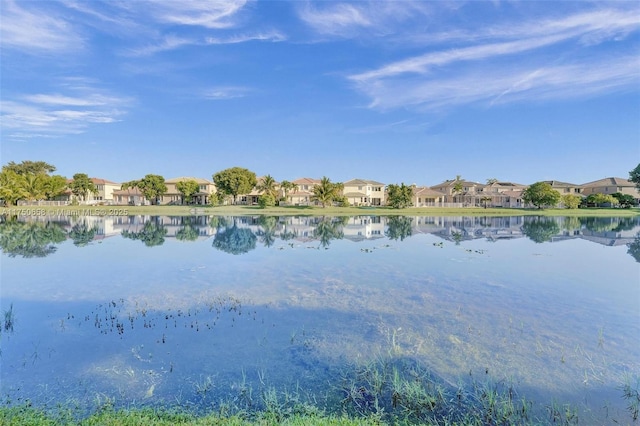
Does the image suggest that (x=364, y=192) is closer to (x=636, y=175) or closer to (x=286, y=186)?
(x=286, y=186)

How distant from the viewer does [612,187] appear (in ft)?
282

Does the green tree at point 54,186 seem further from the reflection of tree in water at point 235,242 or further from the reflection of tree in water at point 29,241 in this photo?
the reflection of tree in water at point 235,242

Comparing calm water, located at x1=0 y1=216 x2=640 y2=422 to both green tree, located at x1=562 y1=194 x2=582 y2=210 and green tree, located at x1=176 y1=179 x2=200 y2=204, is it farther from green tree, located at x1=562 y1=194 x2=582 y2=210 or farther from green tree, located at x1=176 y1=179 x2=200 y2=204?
green tree, located at x1=176 y1=179 x2=200 y2=204

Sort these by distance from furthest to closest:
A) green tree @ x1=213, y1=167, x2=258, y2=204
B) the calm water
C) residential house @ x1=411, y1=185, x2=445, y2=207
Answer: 1. residential house @ x1=411, y1=185, x2=445, y2=207
2. green tree @ x1=213, y1=167, x2=258, y2=204
3. the calm water

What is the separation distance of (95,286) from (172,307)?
492 cm

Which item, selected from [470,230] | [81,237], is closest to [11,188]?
[81,237]

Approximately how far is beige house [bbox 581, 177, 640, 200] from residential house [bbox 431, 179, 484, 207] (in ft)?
86.0

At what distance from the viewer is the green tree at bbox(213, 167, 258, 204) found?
75438 mm

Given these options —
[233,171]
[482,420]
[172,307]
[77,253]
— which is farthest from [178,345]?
[233,171]

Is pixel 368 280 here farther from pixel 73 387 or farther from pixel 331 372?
pixel 73 387

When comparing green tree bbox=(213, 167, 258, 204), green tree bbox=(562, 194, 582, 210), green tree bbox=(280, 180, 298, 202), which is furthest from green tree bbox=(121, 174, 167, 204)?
green tree bbox=(562, 194, 582, 210)

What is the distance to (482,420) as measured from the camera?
18.7 ft

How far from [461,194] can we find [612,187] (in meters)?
35.2

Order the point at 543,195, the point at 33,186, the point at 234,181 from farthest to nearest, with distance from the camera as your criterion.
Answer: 1. the point at 234,181
2. the point at 33,186
3. the point at 543,195
